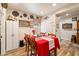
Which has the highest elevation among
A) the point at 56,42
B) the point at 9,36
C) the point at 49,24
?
the point at 49,24

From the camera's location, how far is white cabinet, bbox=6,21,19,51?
3506 mm

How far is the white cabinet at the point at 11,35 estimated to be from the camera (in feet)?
11.5

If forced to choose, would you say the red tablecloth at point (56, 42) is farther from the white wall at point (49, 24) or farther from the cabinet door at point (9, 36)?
the cabinet door at point (9, 36)

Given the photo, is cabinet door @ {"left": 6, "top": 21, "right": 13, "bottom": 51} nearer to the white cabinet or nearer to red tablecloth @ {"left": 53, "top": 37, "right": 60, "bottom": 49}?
the white cabinet

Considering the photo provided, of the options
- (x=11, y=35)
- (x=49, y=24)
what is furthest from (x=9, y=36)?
(x=49, y=24)

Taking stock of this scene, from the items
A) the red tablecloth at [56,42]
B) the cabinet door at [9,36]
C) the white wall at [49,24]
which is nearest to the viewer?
the white wall at [49,24]

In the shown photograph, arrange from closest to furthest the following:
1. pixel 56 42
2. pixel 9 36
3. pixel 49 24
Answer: pixel 49 24 < pixel 56 42 < pixel 9 36

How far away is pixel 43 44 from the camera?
7.14ft

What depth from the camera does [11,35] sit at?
12.0 feet

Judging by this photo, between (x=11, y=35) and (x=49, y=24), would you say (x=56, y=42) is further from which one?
(x=11, y=35)

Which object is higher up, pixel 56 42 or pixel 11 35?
pixel 11 35

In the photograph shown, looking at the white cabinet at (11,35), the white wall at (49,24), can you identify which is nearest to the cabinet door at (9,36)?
the white cabinet at (11,35)

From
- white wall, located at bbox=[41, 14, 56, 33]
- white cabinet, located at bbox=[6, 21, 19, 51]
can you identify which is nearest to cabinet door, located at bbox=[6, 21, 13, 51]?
white cabinet, located at bbox=[6, 21, 19, 51]

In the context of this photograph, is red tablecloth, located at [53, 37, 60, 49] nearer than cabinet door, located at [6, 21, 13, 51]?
Yes
